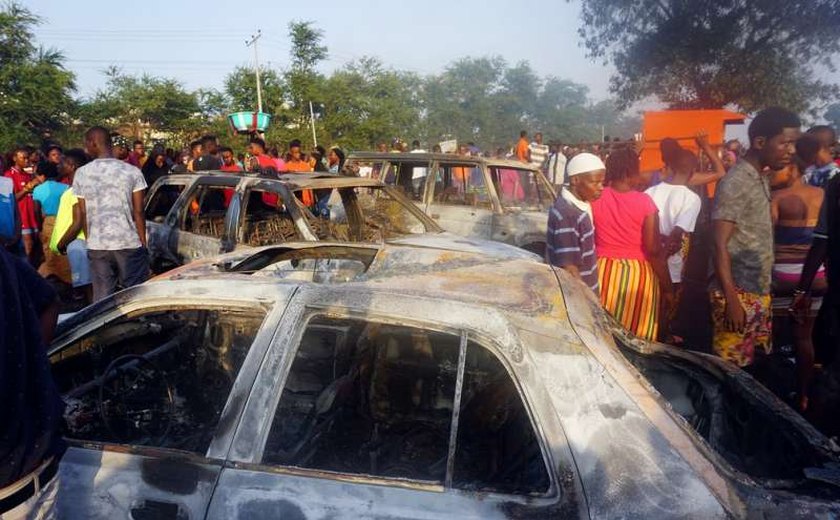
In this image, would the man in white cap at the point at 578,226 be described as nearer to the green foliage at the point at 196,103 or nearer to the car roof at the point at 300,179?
the car roof at the point at 300,179

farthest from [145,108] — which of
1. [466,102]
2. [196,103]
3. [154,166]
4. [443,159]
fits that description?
[466,102]

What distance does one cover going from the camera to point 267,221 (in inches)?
243

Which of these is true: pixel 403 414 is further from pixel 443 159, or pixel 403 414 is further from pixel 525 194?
pixel 525 194

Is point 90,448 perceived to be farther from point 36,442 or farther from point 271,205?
point 271,205

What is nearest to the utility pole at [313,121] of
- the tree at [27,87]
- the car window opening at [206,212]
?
the tree at [27,87]

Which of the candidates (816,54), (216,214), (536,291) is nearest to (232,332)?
(536,291)

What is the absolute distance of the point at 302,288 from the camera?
1.92m

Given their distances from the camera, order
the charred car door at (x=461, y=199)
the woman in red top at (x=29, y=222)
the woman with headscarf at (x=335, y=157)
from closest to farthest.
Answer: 1. the woman in red top at (x=29, y=222)
2. the charred car door at (x=461, y=199)
3. the woman with headscarf at (x=335, y=157)

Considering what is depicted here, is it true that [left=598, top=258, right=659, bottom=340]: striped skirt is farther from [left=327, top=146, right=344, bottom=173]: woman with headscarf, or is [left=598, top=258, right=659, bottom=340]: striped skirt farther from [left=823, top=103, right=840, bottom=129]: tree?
[left=823, top=103, right=840, bottom=129]: tree

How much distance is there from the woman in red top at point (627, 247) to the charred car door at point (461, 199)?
3.82 m

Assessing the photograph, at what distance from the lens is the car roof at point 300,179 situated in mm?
5367

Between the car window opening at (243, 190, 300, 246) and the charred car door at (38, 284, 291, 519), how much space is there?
114 inches

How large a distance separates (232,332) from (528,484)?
175 centimetres

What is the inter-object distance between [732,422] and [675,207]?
2381 millimetres
